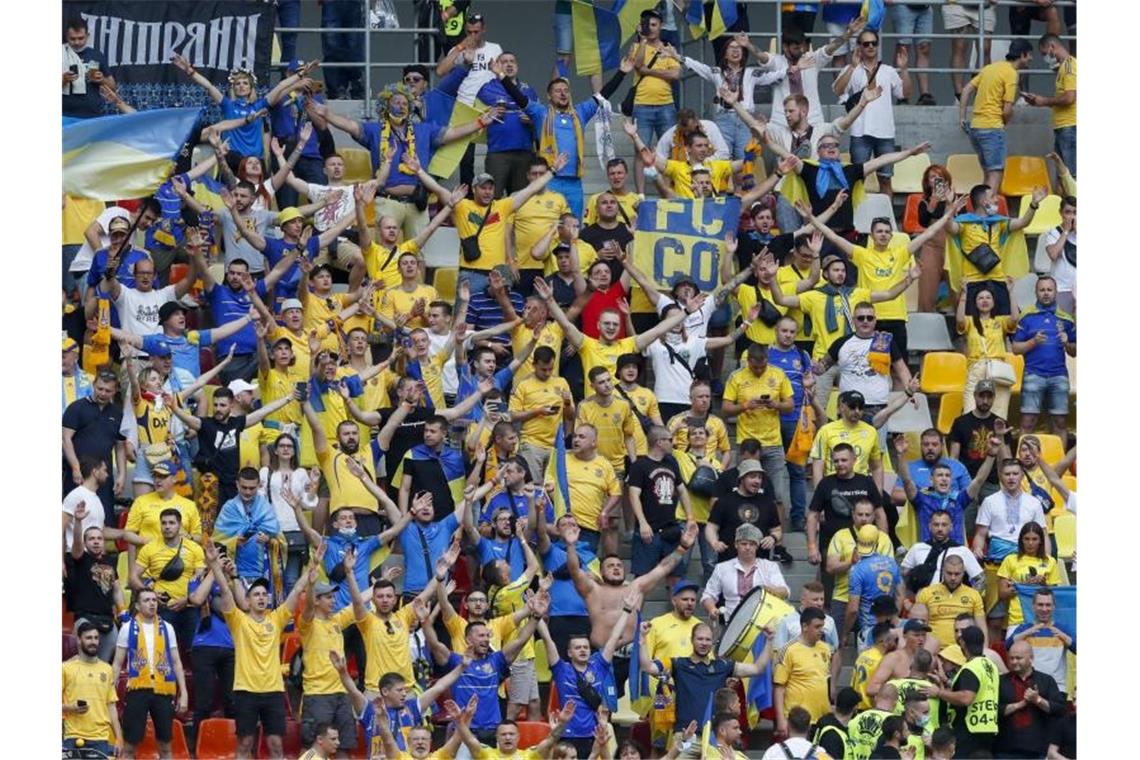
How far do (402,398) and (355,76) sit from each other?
500 cm

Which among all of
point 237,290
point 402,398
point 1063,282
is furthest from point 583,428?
point 1063,282

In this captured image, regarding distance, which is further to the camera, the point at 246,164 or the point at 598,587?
the point at 246,164

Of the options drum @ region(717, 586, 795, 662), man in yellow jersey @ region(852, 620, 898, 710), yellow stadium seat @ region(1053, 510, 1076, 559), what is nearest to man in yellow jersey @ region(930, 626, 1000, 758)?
man in yellow jersey @ region(852, 620, 898, 710)

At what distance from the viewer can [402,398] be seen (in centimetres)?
2205

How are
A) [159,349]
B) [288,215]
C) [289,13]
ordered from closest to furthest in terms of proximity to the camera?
[159,349] < [288,215] < [289,13]

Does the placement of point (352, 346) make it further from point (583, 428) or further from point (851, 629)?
point (851, 629)

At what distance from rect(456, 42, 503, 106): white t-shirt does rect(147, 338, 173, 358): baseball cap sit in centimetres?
350

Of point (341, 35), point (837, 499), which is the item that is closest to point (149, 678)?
point (837, 499)

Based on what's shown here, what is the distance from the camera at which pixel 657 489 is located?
21750mm

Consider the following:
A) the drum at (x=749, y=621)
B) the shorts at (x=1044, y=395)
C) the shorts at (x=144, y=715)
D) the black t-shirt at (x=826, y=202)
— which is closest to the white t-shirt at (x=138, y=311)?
the shorts at (x=144, y=715)

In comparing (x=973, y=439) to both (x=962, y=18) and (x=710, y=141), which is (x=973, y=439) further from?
(x=962, y=18)

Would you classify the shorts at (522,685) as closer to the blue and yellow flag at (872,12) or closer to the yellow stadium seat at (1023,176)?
the yellow stadium seat at (1023,176)

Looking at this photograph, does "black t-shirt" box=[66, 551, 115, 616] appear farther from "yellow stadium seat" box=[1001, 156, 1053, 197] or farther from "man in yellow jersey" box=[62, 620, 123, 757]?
"yellow stadium seat" box=[1001, 156, 1053, 197]

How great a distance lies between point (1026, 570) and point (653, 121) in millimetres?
5336
